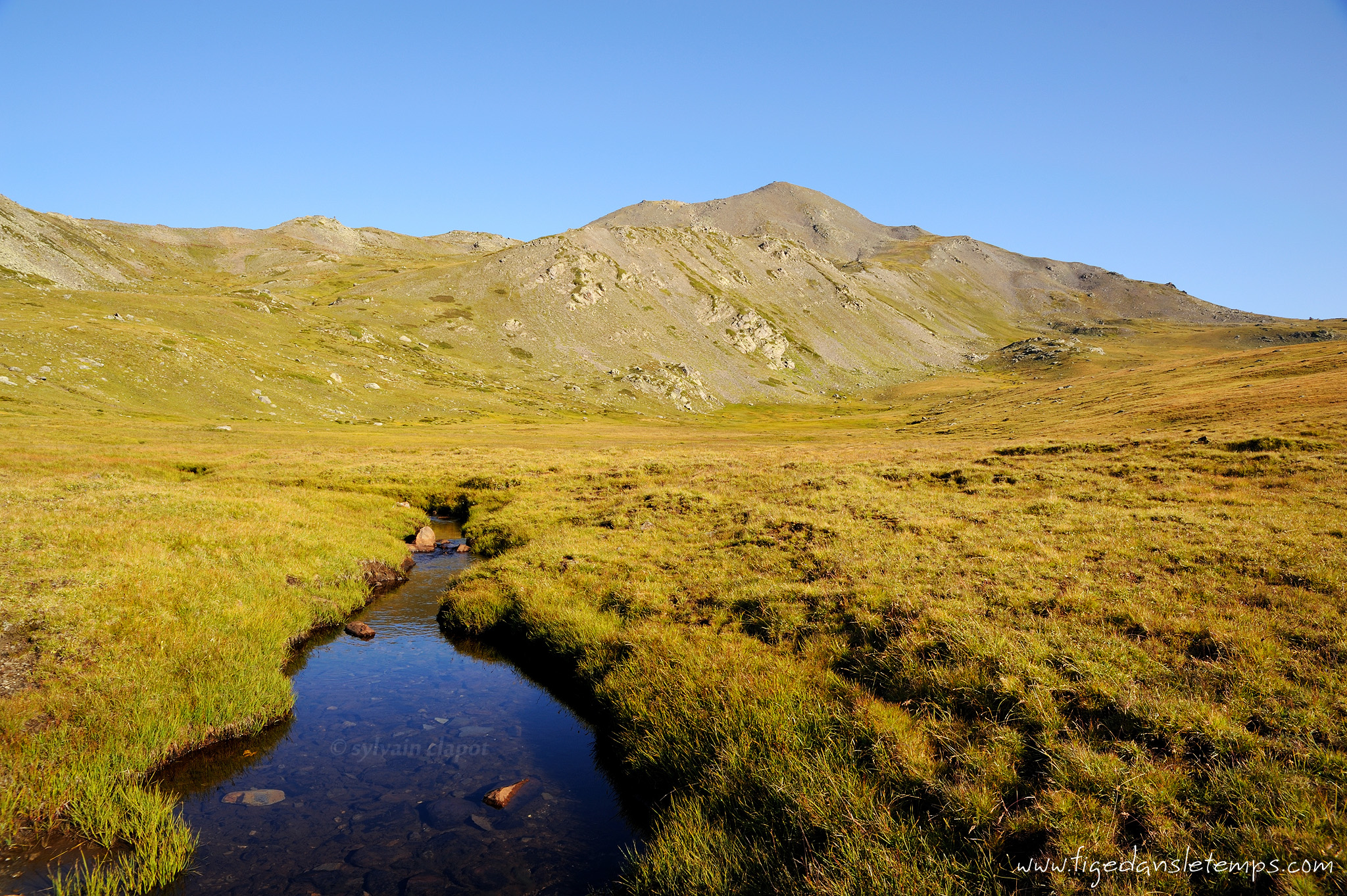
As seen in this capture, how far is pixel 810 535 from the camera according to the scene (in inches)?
836

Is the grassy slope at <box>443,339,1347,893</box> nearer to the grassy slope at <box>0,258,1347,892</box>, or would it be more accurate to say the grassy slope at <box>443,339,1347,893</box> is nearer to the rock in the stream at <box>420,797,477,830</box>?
the grassy slope at <box>0,258,1347,892</box>

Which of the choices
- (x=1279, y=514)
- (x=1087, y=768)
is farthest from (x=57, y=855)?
(x=1279, y=514)

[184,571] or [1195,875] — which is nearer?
[1195,875]

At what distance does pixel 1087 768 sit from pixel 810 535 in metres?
13.2

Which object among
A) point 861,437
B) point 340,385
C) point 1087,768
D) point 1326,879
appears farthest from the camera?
point 340,385

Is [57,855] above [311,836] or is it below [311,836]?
above

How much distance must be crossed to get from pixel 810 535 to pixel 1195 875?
48.3 feet

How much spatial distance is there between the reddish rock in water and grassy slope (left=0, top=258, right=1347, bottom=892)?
7.77 feet

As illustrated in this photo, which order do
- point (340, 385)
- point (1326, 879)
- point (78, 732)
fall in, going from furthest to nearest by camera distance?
point (340, 385) < point (78, 732) < point (1326, 879)

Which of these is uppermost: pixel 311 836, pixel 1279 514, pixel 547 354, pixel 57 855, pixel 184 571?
pixel 547 354

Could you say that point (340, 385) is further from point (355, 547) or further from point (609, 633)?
point (609, 633)

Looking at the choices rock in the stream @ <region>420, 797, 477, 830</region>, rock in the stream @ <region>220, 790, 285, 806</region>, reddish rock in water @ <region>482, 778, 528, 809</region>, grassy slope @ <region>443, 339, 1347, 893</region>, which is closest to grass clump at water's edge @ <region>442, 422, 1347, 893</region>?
grassy slope @ <region>443, 339, 1347, 893</region>

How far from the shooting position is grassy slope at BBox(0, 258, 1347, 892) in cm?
820

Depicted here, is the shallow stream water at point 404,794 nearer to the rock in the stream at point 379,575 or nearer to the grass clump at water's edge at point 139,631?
the grass clump at water's edge at point 139,631
